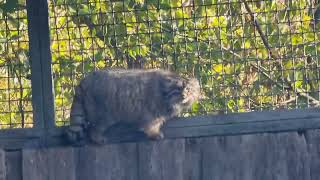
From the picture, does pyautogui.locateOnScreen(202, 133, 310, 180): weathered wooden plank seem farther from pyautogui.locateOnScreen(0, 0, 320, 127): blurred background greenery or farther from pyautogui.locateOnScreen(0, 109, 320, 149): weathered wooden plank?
pyautogui.locateOnScreen(0, 0, 320, 127): blurred background greenery

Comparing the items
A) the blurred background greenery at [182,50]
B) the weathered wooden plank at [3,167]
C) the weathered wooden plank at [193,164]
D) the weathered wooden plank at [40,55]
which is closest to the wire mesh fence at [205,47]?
the blurred background greenery at [182,50]

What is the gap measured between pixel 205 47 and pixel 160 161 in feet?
2.83

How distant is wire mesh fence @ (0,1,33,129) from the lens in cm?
560

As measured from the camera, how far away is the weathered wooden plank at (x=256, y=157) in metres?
5.33

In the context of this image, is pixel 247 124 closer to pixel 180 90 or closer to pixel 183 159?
pixel 183 159

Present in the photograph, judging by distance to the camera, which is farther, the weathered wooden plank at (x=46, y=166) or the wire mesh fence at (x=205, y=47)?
the wire mesh fence at (x=205, y=47)

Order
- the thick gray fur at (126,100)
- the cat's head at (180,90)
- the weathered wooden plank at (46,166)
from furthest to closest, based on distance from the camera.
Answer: the cat's head at (180,90) < the thick gray fur at (126,100) < the weathered wooden plank at (46,166)

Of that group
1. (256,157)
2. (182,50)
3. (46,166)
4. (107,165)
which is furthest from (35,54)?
(256,157)

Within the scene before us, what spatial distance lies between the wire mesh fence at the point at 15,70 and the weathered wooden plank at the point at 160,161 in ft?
2.70

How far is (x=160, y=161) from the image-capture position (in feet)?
17.4

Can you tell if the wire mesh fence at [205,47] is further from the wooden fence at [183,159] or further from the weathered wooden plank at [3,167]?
the weathered wooden plank at [3,167]

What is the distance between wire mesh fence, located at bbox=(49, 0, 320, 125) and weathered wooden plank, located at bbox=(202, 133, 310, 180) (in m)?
0.33

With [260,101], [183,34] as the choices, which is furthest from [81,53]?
[260,101]

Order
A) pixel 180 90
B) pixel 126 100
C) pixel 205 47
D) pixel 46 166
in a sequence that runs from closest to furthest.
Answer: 1. pixel 46 166
2. pixel 126 100
3. pixel 205 47
4. pixel 180 90
